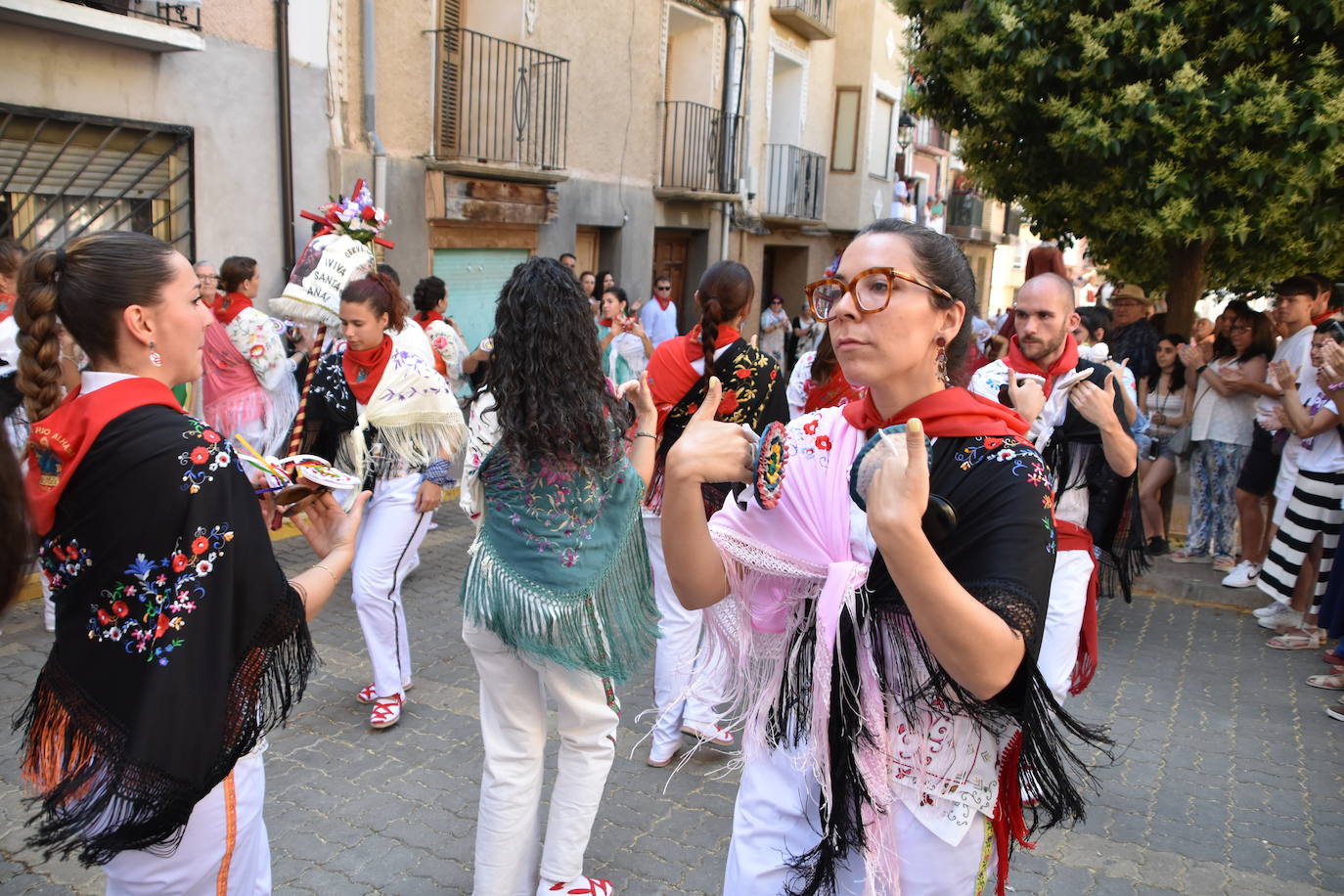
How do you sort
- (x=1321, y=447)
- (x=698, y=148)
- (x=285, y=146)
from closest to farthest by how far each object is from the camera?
(x=1321, y=447) → (x=285, y=146) → (x=698, y=148)

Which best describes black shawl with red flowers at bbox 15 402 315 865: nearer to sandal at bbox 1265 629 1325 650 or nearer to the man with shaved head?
the man with shaved head

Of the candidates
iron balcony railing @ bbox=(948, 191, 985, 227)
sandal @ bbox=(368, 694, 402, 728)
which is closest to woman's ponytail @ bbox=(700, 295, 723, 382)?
sandal @ bbox=(368, 694, 402, 728)

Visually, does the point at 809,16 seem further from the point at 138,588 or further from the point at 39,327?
the point at 138,588

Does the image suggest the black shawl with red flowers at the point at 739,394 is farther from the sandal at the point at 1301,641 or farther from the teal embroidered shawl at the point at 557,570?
the sandal at the point at 1301,641

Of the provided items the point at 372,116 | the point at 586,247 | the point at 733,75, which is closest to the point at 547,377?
the point at 372,116

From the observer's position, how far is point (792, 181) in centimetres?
2022

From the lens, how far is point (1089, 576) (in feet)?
13.0

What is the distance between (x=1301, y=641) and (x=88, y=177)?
957cm

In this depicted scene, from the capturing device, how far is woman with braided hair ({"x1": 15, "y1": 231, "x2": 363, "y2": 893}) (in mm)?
1994

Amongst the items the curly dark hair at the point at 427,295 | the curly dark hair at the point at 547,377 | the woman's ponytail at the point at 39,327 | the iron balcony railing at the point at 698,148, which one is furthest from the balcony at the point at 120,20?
the iron balcony railing at the point at 698,148

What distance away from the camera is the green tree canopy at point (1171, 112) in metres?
6.38

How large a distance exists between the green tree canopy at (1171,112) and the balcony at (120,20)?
5975 mm

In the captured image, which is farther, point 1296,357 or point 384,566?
point 1296,357

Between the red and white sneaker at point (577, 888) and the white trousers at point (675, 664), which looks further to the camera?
the white trousers at point (675, 664)
